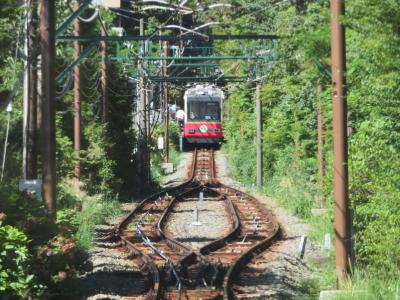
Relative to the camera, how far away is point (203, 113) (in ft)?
173

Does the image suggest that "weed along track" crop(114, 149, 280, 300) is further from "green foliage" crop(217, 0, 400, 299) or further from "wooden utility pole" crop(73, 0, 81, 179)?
"wooden utility pole" crop(73, 0, 81, 179)

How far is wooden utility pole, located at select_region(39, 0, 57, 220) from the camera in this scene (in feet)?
39.4

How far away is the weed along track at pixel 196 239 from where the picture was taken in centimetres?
1235

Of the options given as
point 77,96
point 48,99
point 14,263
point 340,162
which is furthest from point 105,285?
point 77,96

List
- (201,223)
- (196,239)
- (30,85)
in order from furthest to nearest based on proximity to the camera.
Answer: (201,223), (196,239), (30,85)

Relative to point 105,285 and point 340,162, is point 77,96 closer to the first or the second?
point 105,285

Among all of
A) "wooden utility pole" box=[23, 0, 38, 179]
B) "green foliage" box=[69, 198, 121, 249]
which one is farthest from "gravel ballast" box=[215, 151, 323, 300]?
"wooden utility pole" box=[23, 0, 38, 179]

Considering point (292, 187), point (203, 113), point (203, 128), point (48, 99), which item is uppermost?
point (203, 113)

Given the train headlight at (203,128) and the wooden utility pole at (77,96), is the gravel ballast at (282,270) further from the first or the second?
the train headlight at (203,128)

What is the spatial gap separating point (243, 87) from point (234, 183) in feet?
32.1

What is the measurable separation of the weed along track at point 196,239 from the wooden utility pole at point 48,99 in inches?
86.1

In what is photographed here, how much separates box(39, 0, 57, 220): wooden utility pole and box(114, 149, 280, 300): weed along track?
2186 millimetres

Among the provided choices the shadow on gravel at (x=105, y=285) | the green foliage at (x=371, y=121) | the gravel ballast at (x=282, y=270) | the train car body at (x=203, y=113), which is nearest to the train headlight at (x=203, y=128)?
the train car body at (x=203, y=113)

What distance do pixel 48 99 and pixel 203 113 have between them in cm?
4061
